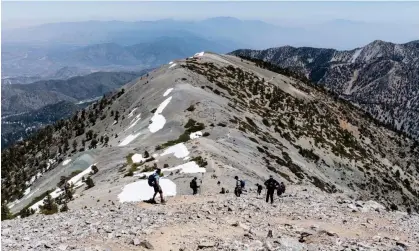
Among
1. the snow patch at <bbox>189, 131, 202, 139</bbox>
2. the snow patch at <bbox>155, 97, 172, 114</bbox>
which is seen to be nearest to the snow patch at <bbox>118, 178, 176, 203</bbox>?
the snow patch at <bbox>189, 131, 202, 139</bbox>

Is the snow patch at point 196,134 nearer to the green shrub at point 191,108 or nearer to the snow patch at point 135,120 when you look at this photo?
the green shrub at point 191,108

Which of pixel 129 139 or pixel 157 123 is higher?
pixel 157 123

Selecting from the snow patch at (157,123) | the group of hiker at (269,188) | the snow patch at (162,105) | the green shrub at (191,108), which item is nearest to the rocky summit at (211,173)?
the snow patch at (157,123)

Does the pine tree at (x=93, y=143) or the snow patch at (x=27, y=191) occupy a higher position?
the pine tree at (x=93, y=143)

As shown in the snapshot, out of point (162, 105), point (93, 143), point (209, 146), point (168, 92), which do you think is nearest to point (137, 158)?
point (209, 146)

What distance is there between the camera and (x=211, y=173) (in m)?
40.2

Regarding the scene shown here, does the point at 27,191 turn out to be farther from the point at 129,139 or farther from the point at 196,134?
the point at 196,134

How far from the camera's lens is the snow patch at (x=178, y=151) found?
4657cm

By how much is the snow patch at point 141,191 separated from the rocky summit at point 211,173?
152 mm

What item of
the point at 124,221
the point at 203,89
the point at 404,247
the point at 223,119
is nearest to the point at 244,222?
the point at 124,221

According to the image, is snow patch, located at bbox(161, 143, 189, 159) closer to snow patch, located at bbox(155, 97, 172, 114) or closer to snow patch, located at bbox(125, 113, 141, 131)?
snow patch, located at bbox(155, 97, 172, 114)

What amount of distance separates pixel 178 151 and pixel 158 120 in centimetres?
2010

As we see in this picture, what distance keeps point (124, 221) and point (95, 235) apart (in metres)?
2.78

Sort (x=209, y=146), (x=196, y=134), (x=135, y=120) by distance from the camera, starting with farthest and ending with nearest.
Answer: (x=135, y=120) → (x=196, y=134) → (x=209, y=146)
